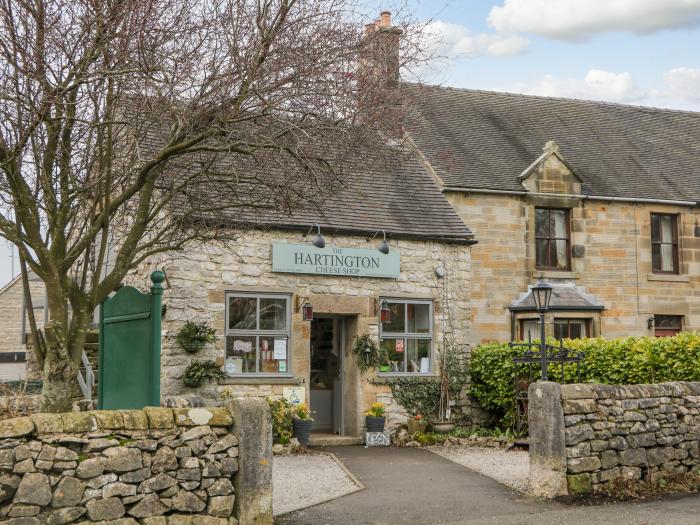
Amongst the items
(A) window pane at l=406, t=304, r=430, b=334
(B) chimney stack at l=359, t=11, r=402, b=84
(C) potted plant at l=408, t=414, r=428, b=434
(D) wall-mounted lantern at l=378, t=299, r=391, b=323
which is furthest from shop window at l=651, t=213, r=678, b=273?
(B) chimney stack at l=359, t=11, r=402, b=84

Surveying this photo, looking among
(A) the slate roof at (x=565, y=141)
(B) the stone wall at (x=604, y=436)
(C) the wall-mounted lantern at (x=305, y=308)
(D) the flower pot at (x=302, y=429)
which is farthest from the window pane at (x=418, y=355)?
(B) the stone wall at (x=604, y=436)

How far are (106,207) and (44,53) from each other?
56.8 inches

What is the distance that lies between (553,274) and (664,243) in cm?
318

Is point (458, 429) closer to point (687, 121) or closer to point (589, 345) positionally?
point (589, 345)

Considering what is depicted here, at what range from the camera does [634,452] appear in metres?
10.4

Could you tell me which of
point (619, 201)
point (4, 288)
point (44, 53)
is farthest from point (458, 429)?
point (4, 288)

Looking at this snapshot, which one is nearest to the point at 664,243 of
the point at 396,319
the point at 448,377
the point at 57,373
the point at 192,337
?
the point at 448,377

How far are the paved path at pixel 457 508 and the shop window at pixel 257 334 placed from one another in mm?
3499

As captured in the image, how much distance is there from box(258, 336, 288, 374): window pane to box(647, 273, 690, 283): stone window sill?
369 inches

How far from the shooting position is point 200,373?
13719 mm

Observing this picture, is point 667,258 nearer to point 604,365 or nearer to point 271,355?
point 604,365

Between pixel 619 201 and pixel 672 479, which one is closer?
pixel 672 479

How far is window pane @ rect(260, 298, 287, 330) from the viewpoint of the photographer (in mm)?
14750

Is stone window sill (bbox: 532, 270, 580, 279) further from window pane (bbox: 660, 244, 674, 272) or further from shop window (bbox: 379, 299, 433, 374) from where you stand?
→ shop window (bbox: 379, 299, 433, 374)
